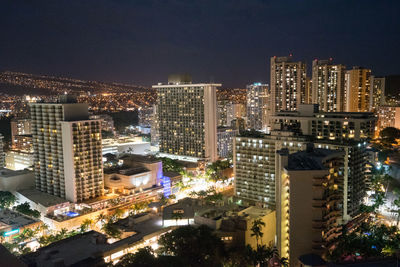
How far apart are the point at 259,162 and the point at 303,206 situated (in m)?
20.2

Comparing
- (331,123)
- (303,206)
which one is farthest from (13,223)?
(331,123)

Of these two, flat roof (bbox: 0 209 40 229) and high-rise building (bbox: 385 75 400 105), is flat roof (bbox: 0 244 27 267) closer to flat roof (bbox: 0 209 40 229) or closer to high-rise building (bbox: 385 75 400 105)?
flat roof (bbox: 0 209 40 229)

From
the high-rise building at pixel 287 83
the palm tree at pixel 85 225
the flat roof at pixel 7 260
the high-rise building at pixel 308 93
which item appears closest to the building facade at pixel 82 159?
the palm tree at pixel 85 225

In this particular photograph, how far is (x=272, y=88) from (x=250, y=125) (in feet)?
75.8

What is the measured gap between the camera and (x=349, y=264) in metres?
22.6

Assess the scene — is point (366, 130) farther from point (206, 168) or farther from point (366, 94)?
point (366, 94)

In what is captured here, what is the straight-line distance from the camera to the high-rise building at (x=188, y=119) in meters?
73.5

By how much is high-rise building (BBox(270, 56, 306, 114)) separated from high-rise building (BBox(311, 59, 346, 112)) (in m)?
5.00

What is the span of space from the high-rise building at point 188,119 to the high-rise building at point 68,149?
2805 cm

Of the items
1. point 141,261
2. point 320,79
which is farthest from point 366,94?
point 141,261

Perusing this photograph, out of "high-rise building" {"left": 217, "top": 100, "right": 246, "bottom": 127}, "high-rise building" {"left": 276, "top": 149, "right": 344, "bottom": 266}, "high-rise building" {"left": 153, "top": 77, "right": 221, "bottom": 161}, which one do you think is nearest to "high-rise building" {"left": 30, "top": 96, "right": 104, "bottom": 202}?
"high-rise building" {"left": 153, "top": 77, "right": 221, "bottom": 161}

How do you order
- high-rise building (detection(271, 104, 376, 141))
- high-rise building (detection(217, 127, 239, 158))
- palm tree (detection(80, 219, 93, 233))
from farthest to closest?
high-rise building (detection(217, 127, 239, 158))
high-rise building (detection(271, 104, 376, 141))
palm tree (detection(80, 219, 93, 233))

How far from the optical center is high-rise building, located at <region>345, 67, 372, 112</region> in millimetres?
96438

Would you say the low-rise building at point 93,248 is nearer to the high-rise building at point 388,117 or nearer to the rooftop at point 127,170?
the rooftop at point 127,170
